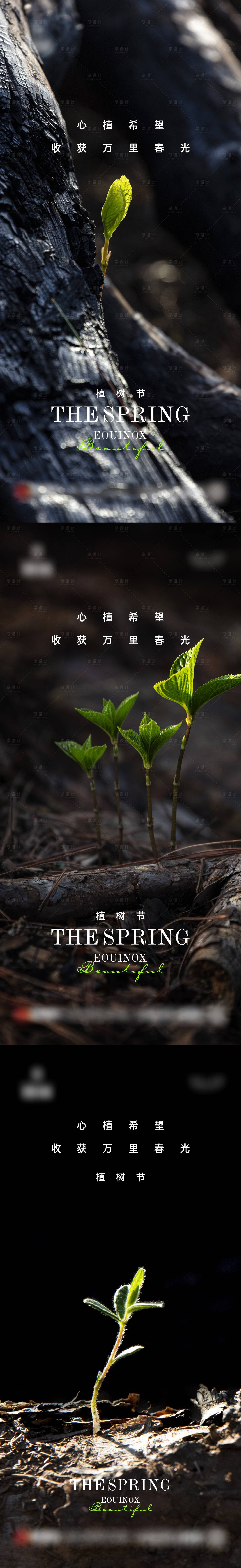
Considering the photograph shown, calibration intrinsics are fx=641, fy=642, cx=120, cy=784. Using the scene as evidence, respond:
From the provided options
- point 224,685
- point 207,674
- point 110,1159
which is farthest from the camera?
point 207,674

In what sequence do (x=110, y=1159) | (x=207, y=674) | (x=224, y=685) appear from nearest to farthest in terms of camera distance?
(x=224, y=685)
(x=110, y=1159)
(x=207, y=674)

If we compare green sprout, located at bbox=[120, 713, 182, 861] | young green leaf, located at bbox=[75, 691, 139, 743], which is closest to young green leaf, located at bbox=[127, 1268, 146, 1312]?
green sprout, located at bbox=[120, 713, 182, 861]

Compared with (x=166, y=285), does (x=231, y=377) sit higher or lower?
lower

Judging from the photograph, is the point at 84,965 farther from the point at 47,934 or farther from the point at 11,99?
the point at 11,99

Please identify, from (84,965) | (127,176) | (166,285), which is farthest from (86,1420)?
(127,176)

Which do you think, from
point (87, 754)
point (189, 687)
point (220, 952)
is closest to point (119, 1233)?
point (220, 952)

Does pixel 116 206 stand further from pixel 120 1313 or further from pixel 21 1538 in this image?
pixel 21 1538

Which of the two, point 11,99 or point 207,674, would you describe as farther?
point 207,674
